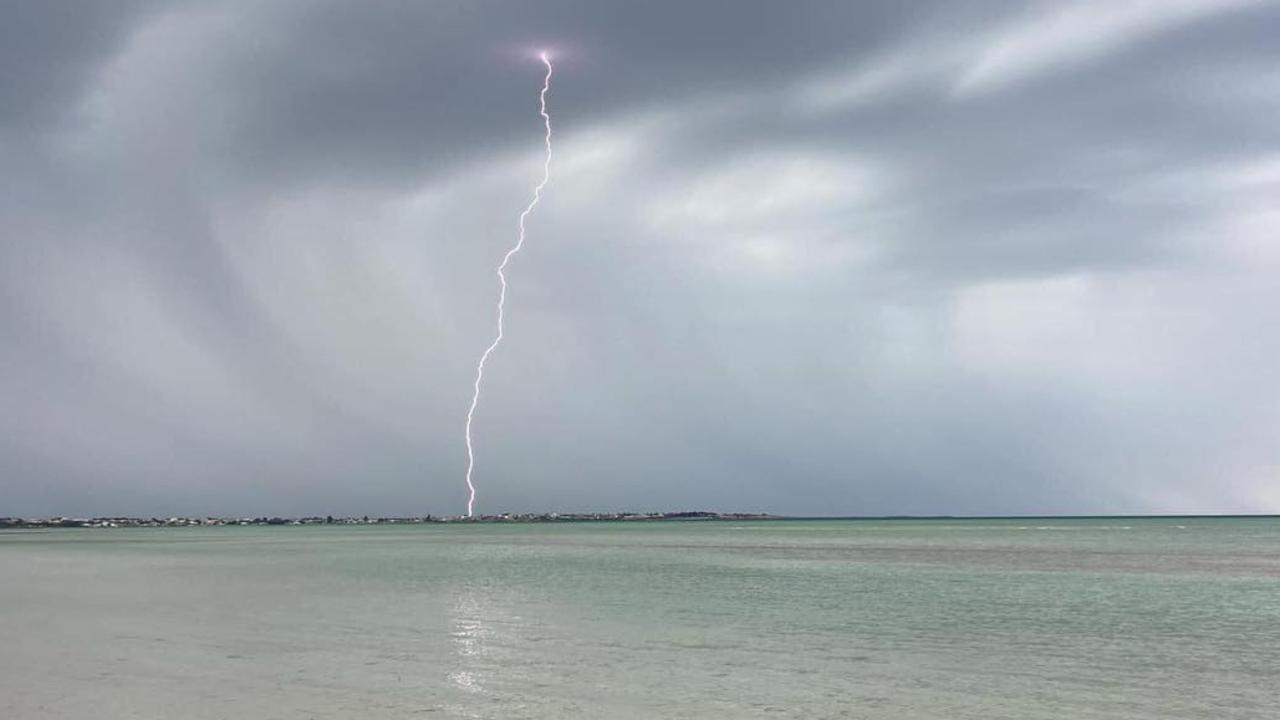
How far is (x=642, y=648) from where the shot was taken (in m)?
27.8

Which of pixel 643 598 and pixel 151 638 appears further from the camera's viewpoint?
pixel 643 598

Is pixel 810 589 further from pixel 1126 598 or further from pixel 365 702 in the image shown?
pixel 365 702

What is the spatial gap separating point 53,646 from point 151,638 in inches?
104

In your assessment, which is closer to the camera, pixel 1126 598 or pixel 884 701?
pixel 884 701

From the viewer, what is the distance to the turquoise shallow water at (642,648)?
20.2m

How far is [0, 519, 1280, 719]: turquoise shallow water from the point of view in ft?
66.2

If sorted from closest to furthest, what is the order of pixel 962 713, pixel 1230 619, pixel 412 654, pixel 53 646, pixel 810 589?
pixel 962 713 < pixel 412 654 < pixel 53 646 < pixel 1230 619 < pixel 810 589

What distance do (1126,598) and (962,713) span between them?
30621 millimetres

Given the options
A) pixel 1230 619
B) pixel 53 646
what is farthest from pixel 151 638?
pixel 1230 619

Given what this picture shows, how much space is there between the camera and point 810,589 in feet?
162

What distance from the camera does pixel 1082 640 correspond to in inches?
1192

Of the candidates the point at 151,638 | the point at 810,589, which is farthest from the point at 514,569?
the point at 151,638

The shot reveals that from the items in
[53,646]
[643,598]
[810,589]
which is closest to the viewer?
[53,646]

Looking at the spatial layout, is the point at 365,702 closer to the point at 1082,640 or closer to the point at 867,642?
the point at 867,642
